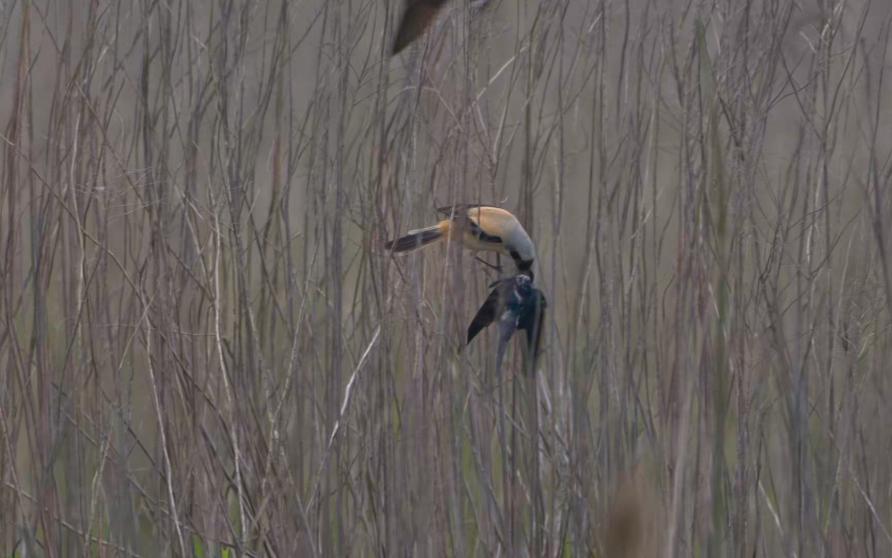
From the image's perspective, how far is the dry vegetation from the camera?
1077 millimetres

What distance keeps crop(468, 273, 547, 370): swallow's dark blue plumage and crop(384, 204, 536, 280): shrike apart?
0.05 feet

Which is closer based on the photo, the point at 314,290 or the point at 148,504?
the point at 314,290

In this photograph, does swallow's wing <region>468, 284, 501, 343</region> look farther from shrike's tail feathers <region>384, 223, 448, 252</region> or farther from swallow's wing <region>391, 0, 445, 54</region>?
swallow's wing <region>391, 0, 445, 54</region>

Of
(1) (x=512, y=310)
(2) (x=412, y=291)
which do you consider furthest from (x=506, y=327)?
(2) (x=412, y=291)

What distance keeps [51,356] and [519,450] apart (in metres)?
0.53

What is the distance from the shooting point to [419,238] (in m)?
0.99

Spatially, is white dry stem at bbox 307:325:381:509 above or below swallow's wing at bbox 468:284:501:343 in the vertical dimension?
below

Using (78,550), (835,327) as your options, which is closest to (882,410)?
(835,327)

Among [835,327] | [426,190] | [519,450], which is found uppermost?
[426,190]

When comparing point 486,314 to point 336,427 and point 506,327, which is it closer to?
point 506,327

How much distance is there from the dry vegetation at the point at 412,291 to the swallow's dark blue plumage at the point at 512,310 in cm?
4

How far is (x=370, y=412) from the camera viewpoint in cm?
113

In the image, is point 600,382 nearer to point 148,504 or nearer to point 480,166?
point 480,166

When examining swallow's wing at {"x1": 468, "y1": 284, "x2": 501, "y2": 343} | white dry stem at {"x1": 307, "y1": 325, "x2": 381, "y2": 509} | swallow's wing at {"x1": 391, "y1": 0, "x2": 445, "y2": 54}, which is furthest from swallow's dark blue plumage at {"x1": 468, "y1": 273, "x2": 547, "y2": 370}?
swallow's wing at {"x1": 391, "y1": 0, "x2": 445, "y2": 54}
